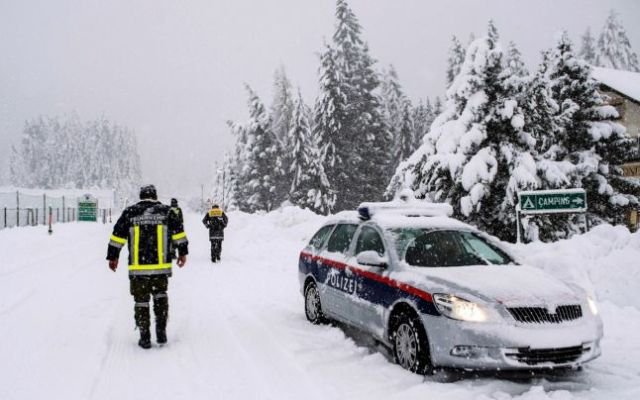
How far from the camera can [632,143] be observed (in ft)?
77.7

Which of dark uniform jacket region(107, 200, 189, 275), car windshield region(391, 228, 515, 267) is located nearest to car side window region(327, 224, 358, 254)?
car windshield region(391, 228, 515, 267)

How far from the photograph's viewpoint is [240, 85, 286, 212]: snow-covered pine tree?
49312mm

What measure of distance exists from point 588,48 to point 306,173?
4570cm

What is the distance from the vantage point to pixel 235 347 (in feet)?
22.2

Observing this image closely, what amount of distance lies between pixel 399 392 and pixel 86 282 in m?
9.62

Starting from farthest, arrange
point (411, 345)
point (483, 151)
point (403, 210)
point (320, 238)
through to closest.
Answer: point (483, 151) → point (320, 238) → point (403, 210) → point (411, 345)

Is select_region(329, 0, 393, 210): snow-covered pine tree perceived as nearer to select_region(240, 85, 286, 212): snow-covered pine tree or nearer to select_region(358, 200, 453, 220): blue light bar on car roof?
select_region(240, 85, 286, 212): snow-covered pine tree

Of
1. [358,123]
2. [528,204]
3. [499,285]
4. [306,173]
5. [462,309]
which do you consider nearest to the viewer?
[462,309]

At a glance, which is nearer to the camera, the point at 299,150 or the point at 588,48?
the point at 299,150

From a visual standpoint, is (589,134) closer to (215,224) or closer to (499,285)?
(215,224)

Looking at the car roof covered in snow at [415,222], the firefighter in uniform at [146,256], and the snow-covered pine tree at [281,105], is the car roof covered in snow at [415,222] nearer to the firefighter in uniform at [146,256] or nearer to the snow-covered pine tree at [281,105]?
the firefighter in uniform at [146,256]

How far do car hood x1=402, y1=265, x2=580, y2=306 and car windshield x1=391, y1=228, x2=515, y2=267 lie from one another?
250mm

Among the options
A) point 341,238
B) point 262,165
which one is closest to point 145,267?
point 341,238

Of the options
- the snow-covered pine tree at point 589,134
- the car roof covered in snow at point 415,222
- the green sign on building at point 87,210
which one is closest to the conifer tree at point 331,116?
the green sign on building at point 87,210
